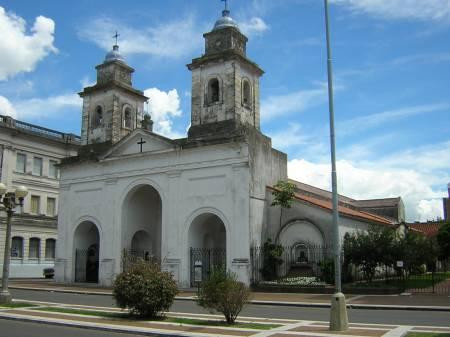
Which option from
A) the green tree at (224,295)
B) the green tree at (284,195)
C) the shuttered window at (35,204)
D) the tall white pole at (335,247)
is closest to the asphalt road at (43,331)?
the green tree at (224,295)

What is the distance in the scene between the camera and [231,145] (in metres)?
30.4

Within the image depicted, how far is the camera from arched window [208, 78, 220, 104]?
110ft

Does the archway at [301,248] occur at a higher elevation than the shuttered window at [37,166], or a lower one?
lower

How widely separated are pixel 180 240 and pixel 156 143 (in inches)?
252

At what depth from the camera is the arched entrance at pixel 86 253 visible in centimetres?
3716

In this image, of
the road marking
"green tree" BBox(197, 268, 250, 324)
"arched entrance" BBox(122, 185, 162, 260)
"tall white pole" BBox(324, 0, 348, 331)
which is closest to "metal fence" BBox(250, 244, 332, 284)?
"arched entrance" BBox(122, 185, 162, 260)

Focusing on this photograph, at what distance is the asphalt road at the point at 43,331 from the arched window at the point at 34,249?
35.4 meters

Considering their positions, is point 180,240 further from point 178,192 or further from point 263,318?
point 263,318

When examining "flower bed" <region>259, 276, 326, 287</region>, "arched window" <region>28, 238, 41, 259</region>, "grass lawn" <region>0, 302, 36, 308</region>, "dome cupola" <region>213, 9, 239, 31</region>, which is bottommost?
"grass lawn" <region>0, 302, 36, 308</region>

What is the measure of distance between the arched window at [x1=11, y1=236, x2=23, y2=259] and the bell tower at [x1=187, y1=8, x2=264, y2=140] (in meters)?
22.8

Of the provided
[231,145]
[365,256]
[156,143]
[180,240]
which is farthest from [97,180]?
[365,256]

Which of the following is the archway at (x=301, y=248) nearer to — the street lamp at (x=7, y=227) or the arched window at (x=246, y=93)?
the arched window at (x=246, y=93)

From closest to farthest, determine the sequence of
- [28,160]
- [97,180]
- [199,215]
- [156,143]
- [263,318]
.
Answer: [263,318] < [199,215] < [156,143] < [97,180] < [28,160]

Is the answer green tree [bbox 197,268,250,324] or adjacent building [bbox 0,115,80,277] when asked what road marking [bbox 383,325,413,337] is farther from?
adjacent building [bbox 0,115,80,277]
